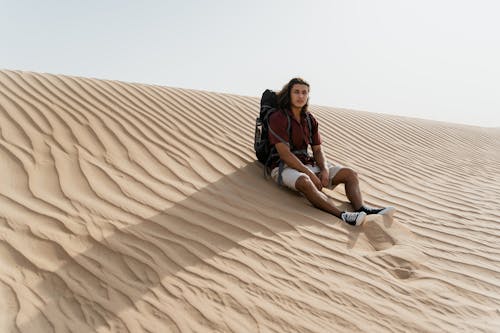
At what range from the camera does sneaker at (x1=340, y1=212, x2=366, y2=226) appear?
3.35 meters

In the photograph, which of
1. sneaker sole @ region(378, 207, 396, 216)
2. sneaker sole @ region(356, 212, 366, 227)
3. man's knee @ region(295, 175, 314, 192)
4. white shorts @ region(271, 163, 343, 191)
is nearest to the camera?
sneaker sole @ region(356, 212, 366, 227)

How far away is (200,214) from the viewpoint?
326cm

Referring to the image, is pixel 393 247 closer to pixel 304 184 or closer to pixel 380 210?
pixel 380 210

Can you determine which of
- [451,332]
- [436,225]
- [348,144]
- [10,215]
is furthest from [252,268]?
[348,144]

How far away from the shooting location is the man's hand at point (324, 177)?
393 cm

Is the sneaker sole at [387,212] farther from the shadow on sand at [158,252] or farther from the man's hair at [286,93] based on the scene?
the man's hair at [286,93]

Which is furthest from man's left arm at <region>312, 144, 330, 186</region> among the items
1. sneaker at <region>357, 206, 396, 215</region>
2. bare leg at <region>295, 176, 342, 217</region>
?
sneaker at <region>357, 206, 396, 215</region>

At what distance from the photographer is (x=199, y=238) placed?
2883mm

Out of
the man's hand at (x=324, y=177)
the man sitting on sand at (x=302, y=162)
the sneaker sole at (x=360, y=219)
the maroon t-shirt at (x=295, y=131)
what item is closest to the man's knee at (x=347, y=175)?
the man sitting on sand at (x=302, y=162)

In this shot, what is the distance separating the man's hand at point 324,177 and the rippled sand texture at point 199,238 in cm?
29

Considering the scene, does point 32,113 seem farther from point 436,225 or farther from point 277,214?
point 436,225

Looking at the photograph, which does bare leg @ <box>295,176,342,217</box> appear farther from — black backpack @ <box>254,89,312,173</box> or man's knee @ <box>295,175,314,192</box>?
black backpack @ <box>254,89,312,173</box>

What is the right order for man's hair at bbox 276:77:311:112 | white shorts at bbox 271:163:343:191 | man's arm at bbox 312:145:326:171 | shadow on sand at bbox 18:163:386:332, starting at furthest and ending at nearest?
1. man's arm at bbox 312:145:326:171
2. man's hair at bbox 276:77:311:112
3. white shorts at bbox 271:163:343:191
4. shadow on sand at bbox 18:163:386:332

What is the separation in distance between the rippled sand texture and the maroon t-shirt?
437 millimetres
